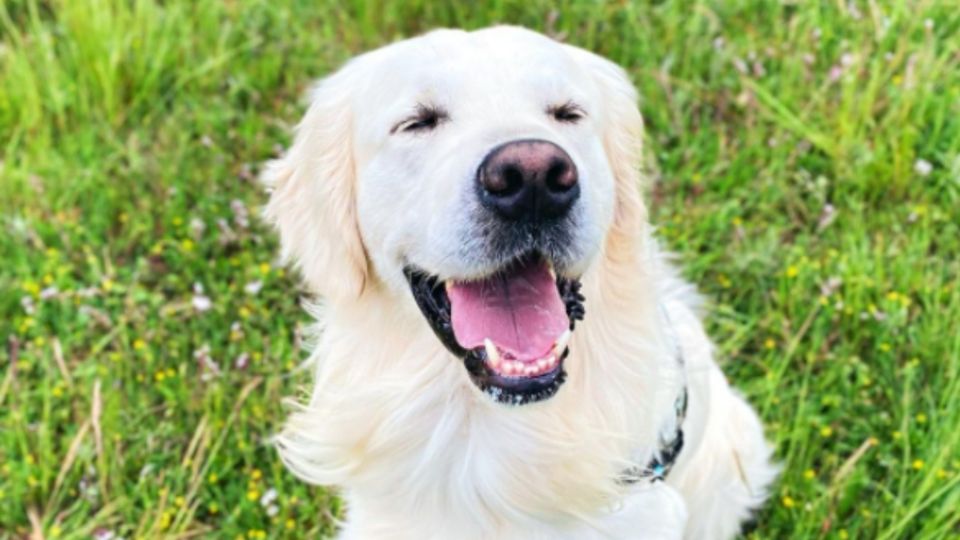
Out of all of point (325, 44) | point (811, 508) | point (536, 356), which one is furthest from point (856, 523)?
point (325, 44)

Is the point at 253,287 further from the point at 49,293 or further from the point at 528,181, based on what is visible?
the point at 528,181

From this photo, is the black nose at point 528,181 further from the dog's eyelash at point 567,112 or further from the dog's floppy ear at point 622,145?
the dog's floppy ear at point 622,145

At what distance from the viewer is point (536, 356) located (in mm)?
2273

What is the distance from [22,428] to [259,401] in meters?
0.80

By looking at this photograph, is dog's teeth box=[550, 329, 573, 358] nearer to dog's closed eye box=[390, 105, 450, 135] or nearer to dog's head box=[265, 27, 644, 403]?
dog's head box=[265, 27, 644, 403]

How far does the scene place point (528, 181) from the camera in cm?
208

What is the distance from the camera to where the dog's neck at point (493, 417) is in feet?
8.26

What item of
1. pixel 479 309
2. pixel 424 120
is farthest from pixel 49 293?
pixel 479 309

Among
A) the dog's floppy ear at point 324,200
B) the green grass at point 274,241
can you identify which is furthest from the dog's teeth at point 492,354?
the green grass at point 274,241

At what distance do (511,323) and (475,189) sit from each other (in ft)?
1.13

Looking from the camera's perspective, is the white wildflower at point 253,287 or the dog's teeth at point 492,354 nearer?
the dog's teeth at point 492,354

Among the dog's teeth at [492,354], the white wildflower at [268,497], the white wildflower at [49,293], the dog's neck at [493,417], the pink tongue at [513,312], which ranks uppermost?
the pink tongue at [513,312]

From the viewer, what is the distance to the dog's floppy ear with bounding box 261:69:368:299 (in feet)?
8.48

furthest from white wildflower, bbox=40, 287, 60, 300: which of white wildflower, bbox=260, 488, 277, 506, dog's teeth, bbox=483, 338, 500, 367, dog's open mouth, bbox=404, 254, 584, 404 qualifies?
dog's teeth, bbox=483, 338, 500, 367
